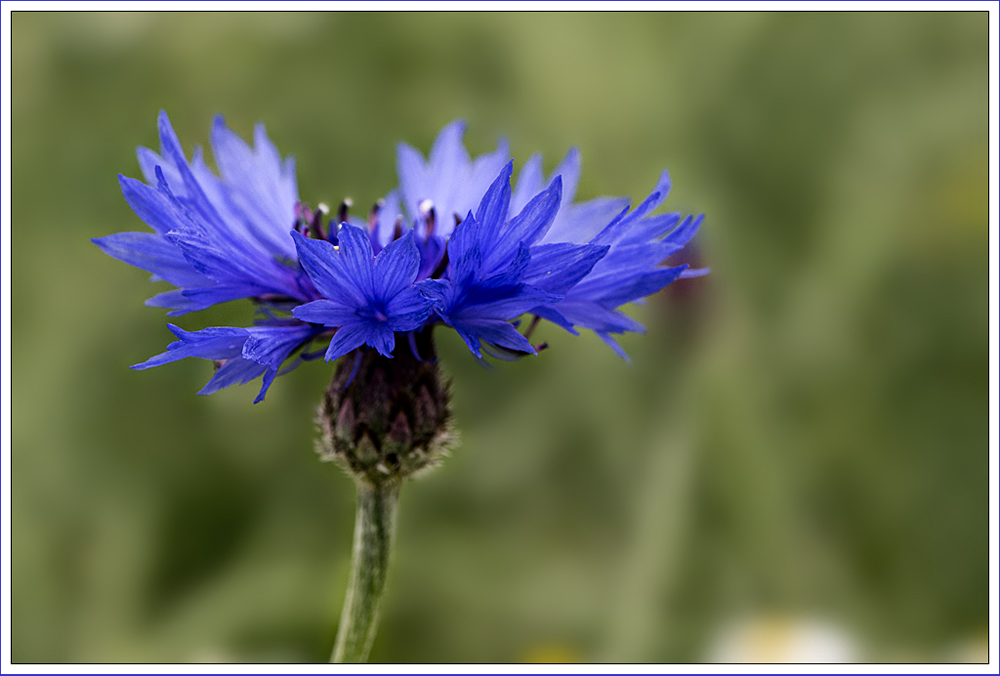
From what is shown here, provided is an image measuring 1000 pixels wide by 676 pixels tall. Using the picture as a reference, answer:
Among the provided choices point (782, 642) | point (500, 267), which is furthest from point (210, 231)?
point (782, 642)

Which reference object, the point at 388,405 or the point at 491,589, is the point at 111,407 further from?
the point at 388,405

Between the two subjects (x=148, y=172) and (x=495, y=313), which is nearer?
(x=495, y=313)

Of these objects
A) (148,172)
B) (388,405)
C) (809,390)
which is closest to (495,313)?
(388,405)

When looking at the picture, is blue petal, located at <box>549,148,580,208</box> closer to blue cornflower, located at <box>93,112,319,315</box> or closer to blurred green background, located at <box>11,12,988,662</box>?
blue cornflower, located at <box>93,112,319,315</box>

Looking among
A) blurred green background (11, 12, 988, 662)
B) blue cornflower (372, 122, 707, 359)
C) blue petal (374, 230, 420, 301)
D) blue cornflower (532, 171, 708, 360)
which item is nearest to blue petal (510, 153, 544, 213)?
blue cornflower (372, 122, 707, 359)

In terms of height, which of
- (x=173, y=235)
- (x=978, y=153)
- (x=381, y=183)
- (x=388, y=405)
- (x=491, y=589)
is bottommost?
(x=491, y=589)

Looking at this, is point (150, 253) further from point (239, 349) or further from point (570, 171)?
point (570, 171)
